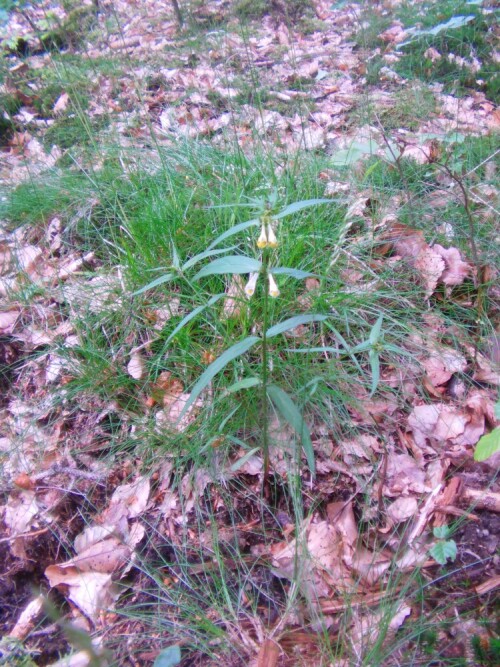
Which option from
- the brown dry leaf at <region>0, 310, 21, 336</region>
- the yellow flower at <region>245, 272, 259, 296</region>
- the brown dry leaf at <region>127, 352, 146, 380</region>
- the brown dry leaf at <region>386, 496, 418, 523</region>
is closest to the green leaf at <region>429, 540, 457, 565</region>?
the brown dry leaf at <region>386, 496, 418, 523</region>

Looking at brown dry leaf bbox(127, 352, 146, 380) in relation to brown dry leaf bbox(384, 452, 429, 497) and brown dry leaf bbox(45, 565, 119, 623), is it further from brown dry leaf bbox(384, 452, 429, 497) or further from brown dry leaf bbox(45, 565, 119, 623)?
brown dry leaf bbox(384, 452, 429, 497)

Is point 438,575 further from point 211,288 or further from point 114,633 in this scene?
point 211,288

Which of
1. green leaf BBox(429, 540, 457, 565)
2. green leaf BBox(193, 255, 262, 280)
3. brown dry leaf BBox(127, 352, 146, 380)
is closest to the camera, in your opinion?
green leaf BBox(193, 255, 262, 280)

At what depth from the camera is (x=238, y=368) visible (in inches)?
66.1

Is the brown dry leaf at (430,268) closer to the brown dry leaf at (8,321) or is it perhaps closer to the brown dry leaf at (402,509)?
the brown dry leaf at (402,509)

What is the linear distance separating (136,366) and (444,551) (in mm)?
1214

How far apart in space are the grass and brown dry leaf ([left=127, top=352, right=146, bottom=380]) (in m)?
0.03

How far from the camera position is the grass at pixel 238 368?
118 centimetres

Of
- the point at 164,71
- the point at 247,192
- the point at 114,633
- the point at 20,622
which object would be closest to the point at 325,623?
the point at 114,633

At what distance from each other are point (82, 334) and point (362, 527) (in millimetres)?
1309

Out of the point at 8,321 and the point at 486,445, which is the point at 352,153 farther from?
the point at 8,321

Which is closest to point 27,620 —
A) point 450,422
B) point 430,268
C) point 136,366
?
point 136,366

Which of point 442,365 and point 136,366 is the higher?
point 136,366

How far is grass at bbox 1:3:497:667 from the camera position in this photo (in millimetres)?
1183
